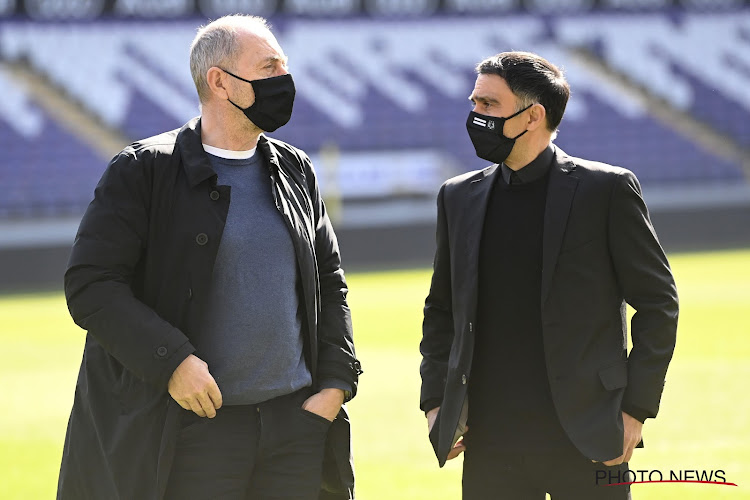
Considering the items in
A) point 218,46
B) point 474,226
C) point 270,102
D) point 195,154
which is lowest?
point 474,226

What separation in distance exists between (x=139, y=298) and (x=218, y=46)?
677 millimetres

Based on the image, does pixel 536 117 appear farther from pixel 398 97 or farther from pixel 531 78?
pixel 398 97

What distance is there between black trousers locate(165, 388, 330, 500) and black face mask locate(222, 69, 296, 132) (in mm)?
714

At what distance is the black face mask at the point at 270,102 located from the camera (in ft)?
8.83

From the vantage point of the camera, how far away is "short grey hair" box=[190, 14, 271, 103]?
2646 millimetres

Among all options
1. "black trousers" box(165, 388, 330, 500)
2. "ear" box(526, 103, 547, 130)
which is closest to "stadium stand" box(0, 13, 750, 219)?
"ear" box(526, 103, 547, 130)

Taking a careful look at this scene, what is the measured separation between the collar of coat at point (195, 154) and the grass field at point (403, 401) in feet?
8.77

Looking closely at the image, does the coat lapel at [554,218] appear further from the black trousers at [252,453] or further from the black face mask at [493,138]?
the black trousers at [252,453]

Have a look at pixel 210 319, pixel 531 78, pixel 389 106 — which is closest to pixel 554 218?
pixel 531 78

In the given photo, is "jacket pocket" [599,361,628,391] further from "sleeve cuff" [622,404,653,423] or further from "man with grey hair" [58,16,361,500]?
"man with grey hair" [58,16,361,500]

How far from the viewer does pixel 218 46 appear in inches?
105

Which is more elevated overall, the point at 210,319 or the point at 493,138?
the point at 493,138

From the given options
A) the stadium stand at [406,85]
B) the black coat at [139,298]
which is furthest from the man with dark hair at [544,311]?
the stadium stand at [406,85]

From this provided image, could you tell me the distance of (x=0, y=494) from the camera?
5.12 meters
